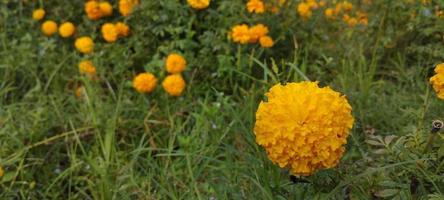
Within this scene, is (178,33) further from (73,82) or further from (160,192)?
(160,192)

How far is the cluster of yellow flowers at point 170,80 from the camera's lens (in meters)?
2.51

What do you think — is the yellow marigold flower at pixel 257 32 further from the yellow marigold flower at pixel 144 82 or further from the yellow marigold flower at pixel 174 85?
the yellow marigold flower at pixel 144 82

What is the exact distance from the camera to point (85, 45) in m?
2.84

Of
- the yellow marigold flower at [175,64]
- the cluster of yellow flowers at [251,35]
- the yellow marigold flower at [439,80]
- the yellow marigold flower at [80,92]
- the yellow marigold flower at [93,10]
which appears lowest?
the yellow marigold flower at [80,92]

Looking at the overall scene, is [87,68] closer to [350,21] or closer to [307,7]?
[307,7]

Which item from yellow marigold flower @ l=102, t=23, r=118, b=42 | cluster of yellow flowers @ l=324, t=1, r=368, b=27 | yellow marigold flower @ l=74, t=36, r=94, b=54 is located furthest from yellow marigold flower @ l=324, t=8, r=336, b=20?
yellow marigold flower @ l=74, t=36, r=94, b=54

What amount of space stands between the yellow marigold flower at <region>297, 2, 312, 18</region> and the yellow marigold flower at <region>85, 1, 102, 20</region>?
40.9 inches

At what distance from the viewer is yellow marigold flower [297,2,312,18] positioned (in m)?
2.77

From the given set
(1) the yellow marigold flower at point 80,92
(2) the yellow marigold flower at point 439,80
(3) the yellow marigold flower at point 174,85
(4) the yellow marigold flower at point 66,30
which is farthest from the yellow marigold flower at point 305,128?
(4) the yellow marigold flower at point 66,30

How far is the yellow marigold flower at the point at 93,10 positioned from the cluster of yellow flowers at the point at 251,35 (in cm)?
80

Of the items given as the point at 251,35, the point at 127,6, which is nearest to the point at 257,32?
the point at 251,35

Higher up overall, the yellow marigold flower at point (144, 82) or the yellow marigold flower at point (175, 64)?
the yellow marigold flower at point (175, 64)

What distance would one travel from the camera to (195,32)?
266 cm

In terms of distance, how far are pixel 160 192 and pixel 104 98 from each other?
82 centimetres
